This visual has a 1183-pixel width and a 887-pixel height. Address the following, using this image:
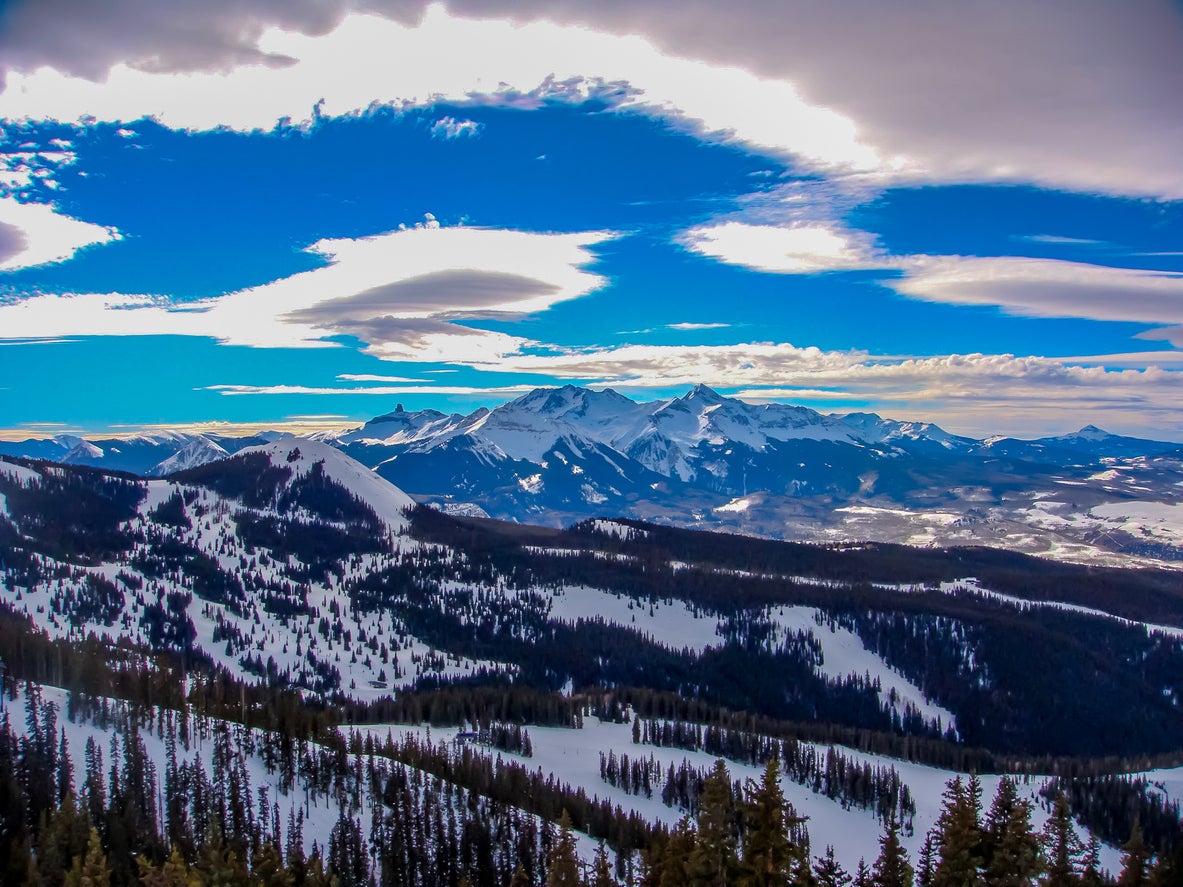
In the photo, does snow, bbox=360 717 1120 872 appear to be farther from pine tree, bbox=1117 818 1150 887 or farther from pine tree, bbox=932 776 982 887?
pine tree, bbox=932 776 982 887

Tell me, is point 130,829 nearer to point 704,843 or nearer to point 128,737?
point 128,737

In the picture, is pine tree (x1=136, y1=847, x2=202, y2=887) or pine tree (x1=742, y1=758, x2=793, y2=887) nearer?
pine tree (x1=742, y1=758, x2=793, y2=887)

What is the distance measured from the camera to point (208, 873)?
206 feet

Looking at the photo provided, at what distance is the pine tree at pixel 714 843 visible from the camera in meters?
41.9

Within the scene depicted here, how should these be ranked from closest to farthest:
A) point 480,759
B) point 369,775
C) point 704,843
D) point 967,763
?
point 704,843 < point 369,775 < point 480,759 < point 967,763

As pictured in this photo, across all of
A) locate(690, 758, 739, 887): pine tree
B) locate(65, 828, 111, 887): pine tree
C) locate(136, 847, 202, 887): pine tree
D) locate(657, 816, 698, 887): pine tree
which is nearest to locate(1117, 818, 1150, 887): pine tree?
locate(690, 758, 739, 887): pine tree

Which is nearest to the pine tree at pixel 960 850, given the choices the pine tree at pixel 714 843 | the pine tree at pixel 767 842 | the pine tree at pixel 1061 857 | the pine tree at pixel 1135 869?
the pine tree at pixel 1061 857

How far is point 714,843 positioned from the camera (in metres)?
42.5

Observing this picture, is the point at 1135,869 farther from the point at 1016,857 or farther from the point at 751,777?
the point at 751,777

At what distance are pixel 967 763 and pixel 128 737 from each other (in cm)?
16349

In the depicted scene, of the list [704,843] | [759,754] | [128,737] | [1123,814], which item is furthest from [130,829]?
[1123,814]

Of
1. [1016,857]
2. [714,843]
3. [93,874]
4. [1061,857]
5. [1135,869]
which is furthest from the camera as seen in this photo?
[93,874]

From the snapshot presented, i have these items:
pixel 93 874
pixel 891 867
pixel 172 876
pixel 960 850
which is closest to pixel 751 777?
pixel 891 867

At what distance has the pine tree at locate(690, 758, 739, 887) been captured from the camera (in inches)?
1650
